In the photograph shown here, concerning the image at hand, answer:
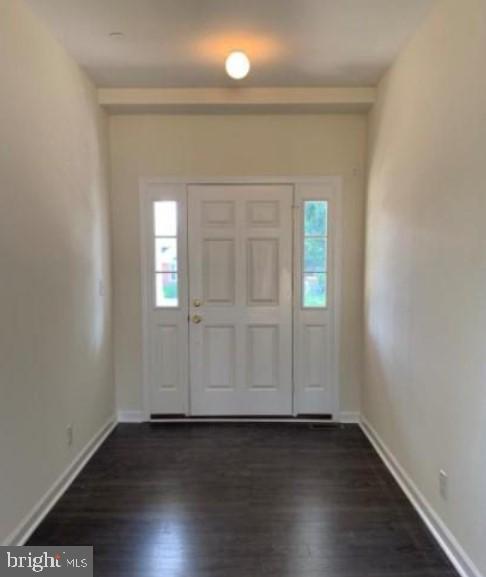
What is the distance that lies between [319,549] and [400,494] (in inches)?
30.0

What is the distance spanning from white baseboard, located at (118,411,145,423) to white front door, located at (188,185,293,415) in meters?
0.47

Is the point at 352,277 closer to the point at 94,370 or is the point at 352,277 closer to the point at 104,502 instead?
the point at 94,370

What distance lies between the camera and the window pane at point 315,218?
3.87 metres

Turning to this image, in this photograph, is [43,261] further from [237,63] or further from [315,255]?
[315,255]

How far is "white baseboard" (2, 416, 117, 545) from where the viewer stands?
223 centimetres

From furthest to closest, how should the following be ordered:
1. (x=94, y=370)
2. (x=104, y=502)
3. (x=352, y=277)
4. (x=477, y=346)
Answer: (x=352, y=277) < (x=94, y=370) < (x=104, y=502) < (x=477, y=346)

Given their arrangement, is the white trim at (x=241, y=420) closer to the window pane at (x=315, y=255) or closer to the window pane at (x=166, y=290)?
the window pane at (x=166, y=290)

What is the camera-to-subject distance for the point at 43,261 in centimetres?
254

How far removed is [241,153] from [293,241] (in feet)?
2.78

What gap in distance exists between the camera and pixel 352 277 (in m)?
3.90

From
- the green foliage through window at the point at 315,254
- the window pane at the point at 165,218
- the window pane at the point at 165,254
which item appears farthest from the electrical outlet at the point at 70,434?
the green foliage through window at the point at 315,254

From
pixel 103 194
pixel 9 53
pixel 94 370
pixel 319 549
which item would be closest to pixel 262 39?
pixel 9 53

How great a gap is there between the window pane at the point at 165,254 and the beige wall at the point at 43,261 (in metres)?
0.54

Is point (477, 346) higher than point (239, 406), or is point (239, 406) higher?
point (477, 346)
